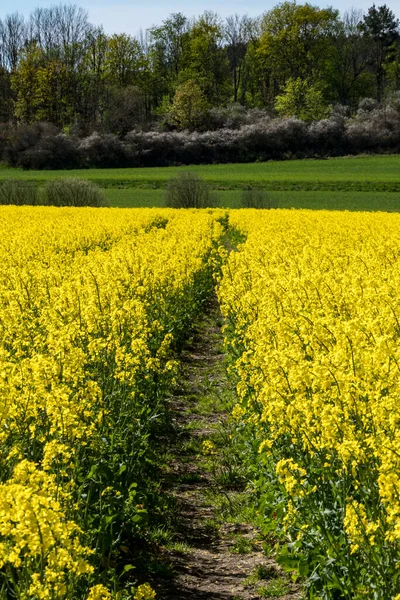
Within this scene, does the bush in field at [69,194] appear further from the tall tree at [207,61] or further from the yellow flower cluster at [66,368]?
the tall tree at [207,61]

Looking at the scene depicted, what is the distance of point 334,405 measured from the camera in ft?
15.6

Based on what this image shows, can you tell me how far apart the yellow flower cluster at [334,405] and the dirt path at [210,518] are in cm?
65

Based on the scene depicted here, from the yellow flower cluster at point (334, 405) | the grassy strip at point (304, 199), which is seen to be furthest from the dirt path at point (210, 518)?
the grassy strip at point (304, 199)

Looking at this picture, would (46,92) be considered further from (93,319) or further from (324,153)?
(93,319)

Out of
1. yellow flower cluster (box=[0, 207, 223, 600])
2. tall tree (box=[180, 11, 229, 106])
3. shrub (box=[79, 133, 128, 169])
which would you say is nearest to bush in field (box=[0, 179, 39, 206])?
yellow flower cluster (box=[0, 207, 223, 600])

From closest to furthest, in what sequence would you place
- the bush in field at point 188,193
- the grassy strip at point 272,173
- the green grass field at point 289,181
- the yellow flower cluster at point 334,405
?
the yellow flower cluster at point 334,405
the bush in field at point 188,193
the green grass field at point 289,181
the grassy strip at point 272,173

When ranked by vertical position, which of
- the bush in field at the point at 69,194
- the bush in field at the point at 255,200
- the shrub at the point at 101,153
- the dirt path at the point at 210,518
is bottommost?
the dirt path at the point at 210,518

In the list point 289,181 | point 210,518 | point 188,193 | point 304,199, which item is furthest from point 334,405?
point 289,181

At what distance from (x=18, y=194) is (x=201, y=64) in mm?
67408

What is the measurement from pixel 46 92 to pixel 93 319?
90650 mm

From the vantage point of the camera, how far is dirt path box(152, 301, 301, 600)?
18.1 ft

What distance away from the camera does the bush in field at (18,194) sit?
4062cm

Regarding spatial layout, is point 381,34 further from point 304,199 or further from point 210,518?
point 210,518

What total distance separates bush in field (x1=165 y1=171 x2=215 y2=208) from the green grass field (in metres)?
3.35
